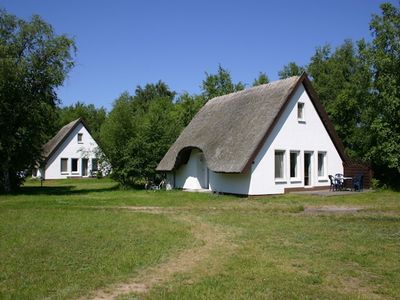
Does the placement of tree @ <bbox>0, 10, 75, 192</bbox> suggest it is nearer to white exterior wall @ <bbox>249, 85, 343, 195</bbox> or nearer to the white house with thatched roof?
the white house with thatched roof

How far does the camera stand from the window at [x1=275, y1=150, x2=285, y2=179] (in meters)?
25.2

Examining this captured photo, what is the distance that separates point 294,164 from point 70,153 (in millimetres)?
31659

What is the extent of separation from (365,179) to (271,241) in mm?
20310

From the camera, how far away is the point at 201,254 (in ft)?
31.2

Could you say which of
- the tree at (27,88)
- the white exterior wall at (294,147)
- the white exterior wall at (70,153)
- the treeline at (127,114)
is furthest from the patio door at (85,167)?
the white exterior wall at (294,147)

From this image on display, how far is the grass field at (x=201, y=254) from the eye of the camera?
6.97 meters

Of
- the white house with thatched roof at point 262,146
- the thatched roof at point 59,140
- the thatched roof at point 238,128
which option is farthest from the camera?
the thatched roof at point 59,140

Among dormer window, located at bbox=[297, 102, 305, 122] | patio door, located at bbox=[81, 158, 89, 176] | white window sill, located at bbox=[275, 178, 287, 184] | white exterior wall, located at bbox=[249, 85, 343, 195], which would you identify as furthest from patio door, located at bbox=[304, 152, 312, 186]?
patio door, located at bbox=[81, 158, 89, 176]

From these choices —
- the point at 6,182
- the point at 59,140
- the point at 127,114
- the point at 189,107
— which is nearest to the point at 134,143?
the point at 127,114

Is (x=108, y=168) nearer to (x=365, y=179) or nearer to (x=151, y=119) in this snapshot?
(x=151, y=119)

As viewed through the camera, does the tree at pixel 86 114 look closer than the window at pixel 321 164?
No

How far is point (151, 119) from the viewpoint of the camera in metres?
33.6

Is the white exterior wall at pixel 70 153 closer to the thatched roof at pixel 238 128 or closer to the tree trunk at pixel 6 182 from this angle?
the tree trunk at pixel 6 182

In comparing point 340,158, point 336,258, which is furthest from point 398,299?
point 340,158
